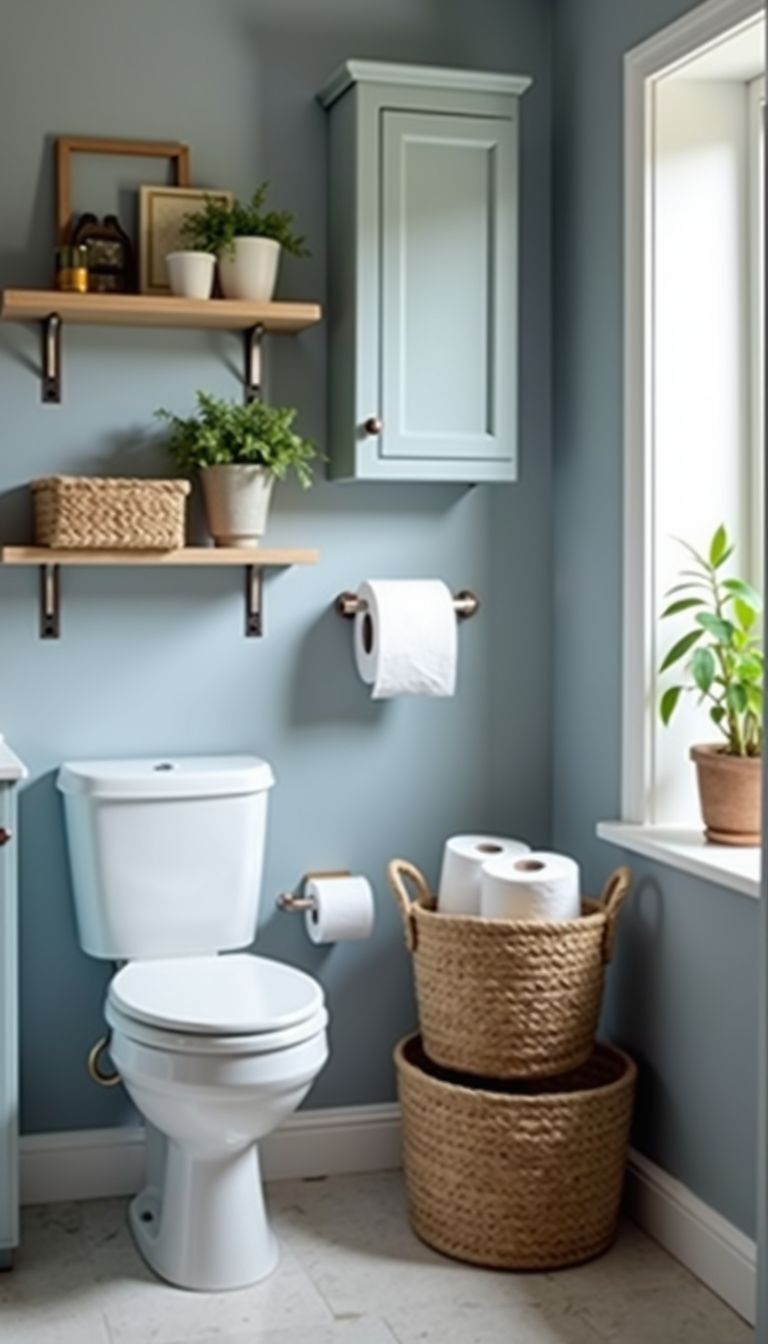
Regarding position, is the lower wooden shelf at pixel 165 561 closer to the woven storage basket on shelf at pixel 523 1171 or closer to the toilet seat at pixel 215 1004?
the toilet seat at pixel 215 1004

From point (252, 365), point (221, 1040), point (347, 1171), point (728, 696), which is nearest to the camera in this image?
point (221, 1040)

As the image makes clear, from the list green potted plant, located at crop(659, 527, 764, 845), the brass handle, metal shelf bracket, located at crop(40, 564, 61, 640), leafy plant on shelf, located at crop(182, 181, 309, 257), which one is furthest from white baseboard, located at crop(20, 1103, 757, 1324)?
leafy plant on shelf, located at crop(182, 181, 309, 257)

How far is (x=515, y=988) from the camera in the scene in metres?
2.76

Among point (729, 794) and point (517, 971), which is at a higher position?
point (729, 794)

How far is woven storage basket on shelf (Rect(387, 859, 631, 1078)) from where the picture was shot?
9.05 ft

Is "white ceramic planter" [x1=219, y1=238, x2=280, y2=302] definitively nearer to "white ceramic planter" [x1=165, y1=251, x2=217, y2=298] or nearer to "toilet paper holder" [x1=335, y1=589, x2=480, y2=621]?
"white ceramic planter" [x1=165, y1=251, x2=217, y2=298]

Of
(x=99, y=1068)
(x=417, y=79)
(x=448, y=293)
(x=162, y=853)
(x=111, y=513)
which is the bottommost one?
(x=99, y=1068)

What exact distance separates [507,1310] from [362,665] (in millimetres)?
1156

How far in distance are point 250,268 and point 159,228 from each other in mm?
192

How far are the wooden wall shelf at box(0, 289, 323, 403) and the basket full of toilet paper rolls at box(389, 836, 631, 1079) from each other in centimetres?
103

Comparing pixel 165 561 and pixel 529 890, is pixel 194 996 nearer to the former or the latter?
pixel 529 890

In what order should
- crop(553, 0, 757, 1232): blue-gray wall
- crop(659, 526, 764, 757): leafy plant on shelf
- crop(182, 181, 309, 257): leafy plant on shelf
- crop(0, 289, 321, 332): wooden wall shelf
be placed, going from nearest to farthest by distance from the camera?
1. crop(553, 0, 757, 1232): blue-gray wall
2. crop(659, 526, 764, 757): leafy plant on shelf
3. crop(0, 289, 321, 332): wooden wall shelf
4. crop(182, 181, 309, 257): leafy plant on shelf

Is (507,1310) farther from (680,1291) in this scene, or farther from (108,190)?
(108,190)

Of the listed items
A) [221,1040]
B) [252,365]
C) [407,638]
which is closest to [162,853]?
[221,1040]
